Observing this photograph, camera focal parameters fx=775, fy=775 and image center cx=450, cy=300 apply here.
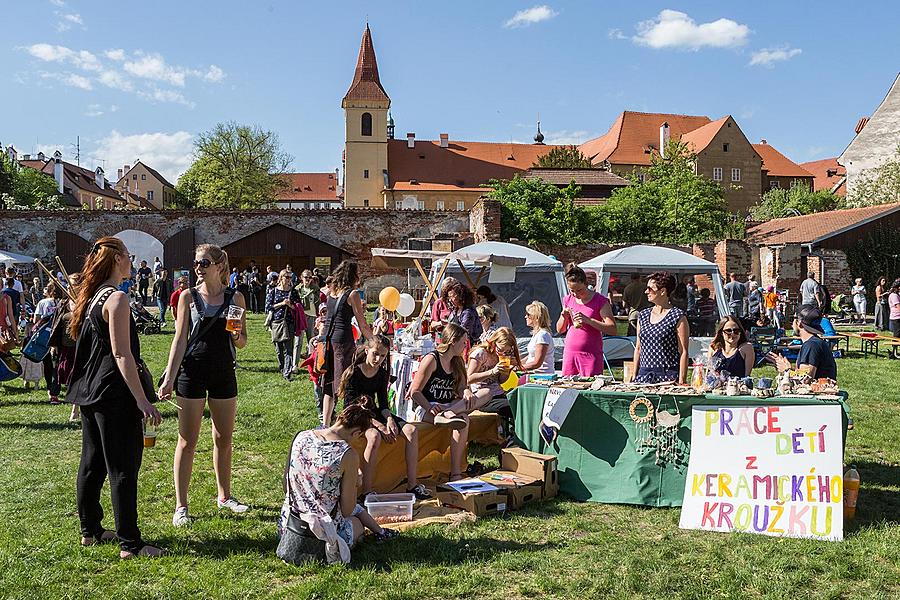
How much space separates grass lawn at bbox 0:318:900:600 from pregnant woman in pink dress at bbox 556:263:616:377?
1692mm

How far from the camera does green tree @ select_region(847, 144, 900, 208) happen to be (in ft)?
128

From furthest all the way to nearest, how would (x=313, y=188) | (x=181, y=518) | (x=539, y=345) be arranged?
(x=313, y=188) < (x=539, y=345) < (x=181, y=518)

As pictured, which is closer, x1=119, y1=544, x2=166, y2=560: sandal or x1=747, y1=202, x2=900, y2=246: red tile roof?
x1=119, y1=544, x2=166, y2=560: sandal

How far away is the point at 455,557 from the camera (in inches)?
170

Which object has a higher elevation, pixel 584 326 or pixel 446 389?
pixel 584 326

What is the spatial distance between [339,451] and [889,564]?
303 cm

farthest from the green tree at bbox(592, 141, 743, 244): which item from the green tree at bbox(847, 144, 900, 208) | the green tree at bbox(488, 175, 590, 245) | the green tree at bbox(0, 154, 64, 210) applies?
the green tree at bbox(0, 154, 64, 210)

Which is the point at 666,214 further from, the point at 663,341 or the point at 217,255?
the point at 217,255

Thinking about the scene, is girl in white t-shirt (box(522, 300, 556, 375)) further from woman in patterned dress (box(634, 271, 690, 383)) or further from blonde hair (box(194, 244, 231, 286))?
blonde hair (box(194, 244, 231, 286))

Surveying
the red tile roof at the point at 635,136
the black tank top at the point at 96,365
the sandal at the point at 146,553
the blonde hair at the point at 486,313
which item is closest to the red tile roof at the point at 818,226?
the blonde hair at the point at 486,313

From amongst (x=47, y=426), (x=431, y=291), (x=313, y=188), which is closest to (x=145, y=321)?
(x=47, y=426)

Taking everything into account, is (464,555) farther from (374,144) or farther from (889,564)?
(374,144)

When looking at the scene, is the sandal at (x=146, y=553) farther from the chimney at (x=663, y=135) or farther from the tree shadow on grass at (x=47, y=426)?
the chimney at (x=663, y=135)

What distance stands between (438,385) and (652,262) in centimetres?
A: 879
